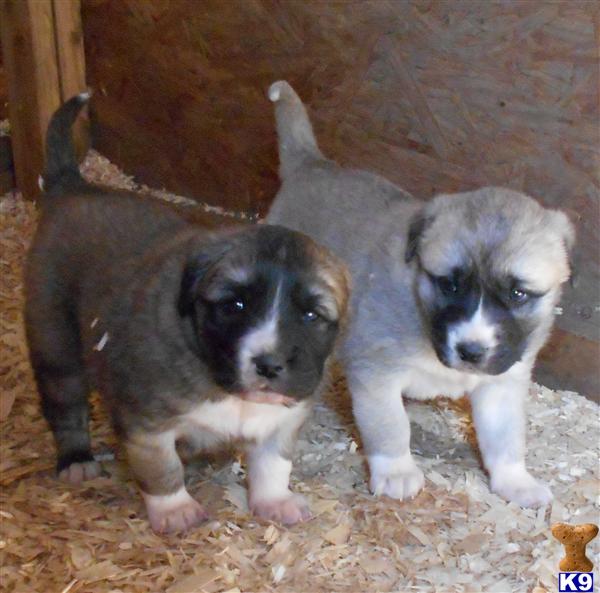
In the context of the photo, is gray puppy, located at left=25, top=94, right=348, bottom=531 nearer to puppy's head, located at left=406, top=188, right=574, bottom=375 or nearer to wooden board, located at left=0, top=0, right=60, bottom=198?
puppy's head, located at left=406, top=188, right=574, bottom=375

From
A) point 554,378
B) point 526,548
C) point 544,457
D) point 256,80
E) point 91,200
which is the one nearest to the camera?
point 526,548

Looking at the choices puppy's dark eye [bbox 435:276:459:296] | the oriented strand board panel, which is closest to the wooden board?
the oriented strand board panel

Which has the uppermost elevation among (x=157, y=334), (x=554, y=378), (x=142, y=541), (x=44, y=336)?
(x=157, y=334)

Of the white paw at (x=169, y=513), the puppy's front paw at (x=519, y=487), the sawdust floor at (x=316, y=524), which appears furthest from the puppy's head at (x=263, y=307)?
the puppy's front paw at (x=519, y=487)

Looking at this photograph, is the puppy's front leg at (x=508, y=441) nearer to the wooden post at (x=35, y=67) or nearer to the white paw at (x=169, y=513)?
the white paw at (x=169, y=513)

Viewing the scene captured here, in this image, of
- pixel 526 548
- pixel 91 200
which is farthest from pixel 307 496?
pixel 91 200

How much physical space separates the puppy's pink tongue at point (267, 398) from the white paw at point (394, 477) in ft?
2.91

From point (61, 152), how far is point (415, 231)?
1.71 m

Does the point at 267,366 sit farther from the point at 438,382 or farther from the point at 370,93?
the point at 370,93

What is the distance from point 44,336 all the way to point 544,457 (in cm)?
246

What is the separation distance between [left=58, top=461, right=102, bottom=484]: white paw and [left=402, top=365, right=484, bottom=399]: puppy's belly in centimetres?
144

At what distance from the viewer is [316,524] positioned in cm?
364

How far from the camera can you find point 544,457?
428 cm

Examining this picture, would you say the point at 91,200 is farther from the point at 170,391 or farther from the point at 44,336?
the point at 170,391
